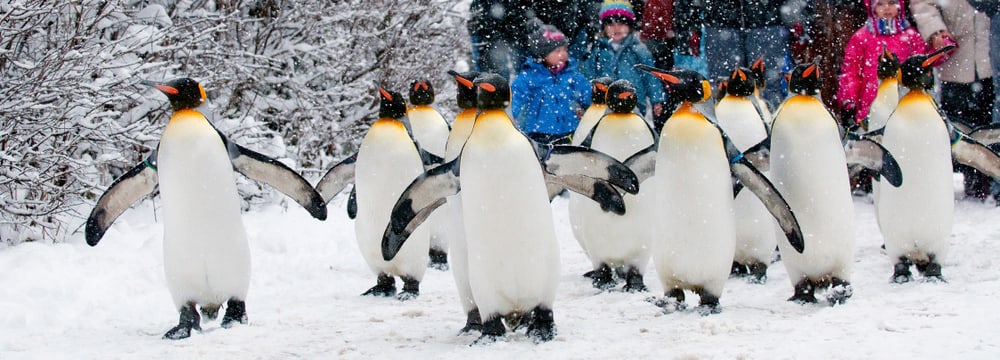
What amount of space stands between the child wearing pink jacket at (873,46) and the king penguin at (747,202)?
256 cm

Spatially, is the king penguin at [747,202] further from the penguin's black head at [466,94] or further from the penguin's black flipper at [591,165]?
the penguin's black head at [466,94]

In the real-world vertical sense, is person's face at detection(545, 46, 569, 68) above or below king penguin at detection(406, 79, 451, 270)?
above

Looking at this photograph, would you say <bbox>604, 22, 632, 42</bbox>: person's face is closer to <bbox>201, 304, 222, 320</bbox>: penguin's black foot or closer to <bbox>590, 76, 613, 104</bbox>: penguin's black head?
<bbox>590, 76, 613, 104</bbox>: penguin's black head

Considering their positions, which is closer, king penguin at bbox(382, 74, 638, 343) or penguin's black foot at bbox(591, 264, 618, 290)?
king penguin at bbox(382, 74, 638, 343)

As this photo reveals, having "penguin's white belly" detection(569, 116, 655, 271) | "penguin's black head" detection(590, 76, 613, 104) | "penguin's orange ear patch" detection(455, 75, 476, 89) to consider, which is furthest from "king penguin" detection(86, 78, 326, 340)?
"penguin's black head" detection(590, 76, 613, 104)

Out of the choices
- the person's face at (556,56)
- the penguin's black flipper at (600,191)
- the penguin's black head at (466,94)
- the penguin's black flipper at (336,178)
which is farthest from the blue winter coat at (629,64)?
the penguin's black head at (466,94)

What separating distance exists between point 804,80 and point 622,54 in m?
3.23

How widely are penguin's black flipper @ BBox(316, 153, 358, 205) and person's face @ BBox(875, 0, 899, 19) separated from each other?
4.31 metres

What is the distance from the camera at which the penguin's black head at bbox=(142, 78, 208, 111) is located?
4.00 meters

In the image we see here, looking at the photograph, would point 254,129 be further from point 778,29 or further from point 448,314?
point 778,29

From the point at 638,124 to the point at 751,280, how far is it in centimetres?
101

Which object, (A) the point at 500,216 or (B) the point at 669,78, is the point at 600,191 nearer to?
(B) the point at 669,78

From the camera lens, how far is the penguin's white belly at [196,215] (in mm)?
3900

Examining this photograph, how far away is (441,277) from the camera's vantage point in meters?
5.55
